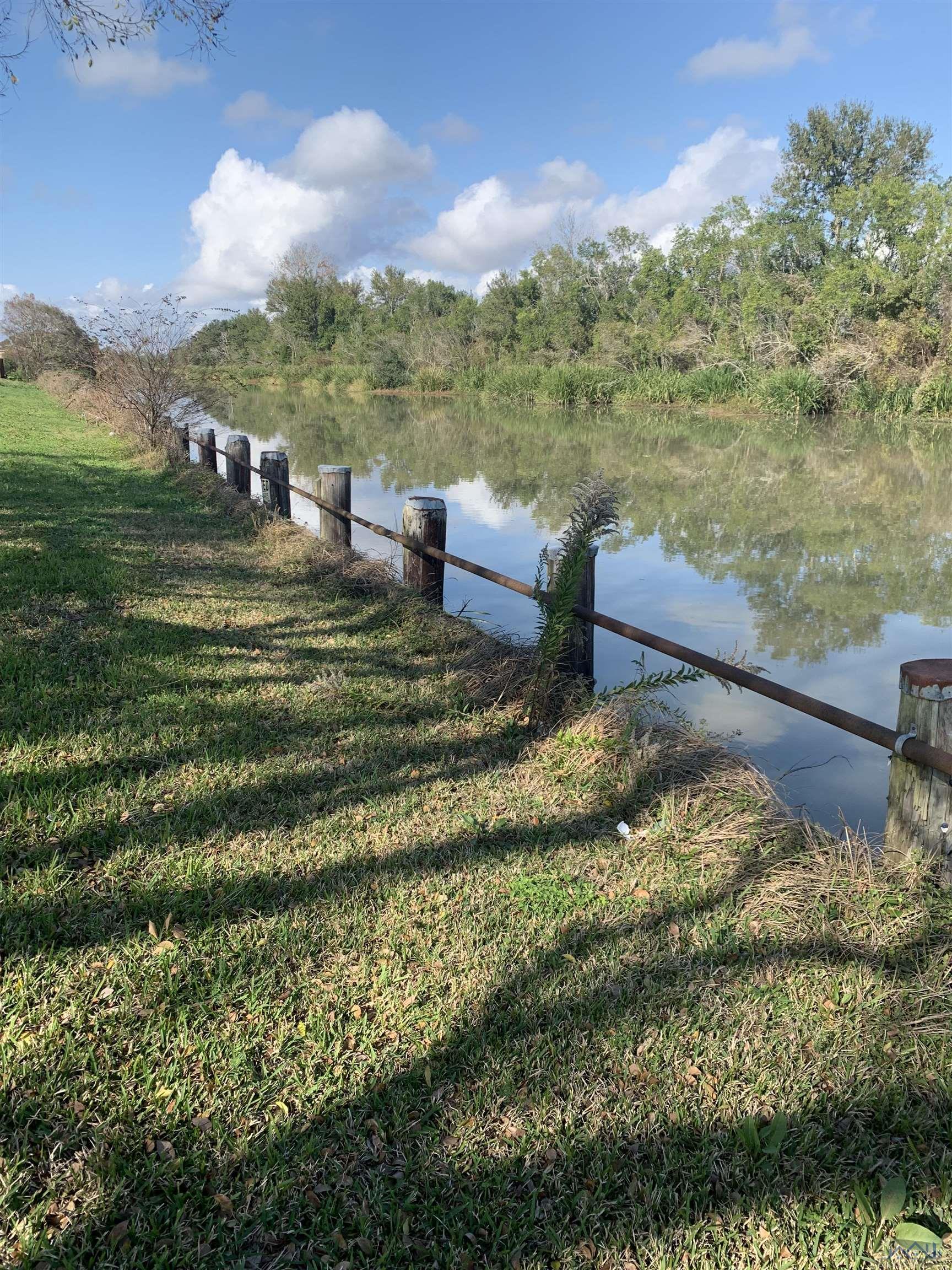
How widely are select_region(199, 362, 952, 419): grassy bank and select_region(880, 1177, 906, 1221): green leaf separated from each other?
1617 centimetres

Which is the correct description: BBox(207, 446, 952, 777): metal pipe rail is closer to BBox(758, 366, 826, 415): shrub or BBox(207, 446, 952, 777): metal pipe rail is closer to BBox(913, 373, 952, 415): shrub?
BBox(913, 373, 952, 415): shrub

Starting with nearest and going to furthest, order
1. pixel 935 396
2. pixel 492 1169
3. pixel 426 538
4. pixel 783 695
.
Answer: pixel 492 1169 → pixel 783 695 → pixel 426 538 → pixel 935 396

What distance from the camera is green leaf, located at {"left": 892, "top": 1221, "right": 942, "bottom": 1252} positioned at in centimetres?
177

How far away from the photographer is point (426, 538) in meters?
6.01

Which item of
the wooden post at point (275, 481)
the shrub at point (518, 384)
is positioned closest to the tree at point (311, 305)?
the shrub at point (518, 384)

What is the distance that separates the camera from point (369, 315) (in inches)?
2847

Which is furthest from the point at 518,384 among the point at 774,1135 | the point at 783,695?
the point at 774,1135

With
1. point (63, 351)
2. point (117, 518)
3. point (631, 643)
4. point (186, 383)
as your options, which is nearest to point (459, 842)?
point (631, 643)

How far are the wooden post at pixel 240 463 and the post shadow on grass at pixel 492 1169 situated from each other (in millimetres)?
9530

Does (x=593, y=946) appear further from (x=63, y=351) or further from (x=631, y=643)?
(x=63, y=351)

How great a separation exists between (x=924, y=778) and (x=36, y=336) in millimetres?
53072

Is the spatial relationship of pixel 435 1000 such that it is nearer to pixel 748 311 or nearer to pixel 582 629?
pixel 582 629

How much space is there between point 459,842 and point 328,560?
4.45m

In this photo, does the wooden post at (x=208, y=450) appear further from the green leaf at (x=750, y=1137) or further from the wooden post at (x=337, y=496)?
the green leaf at (x=750, y=1137)
